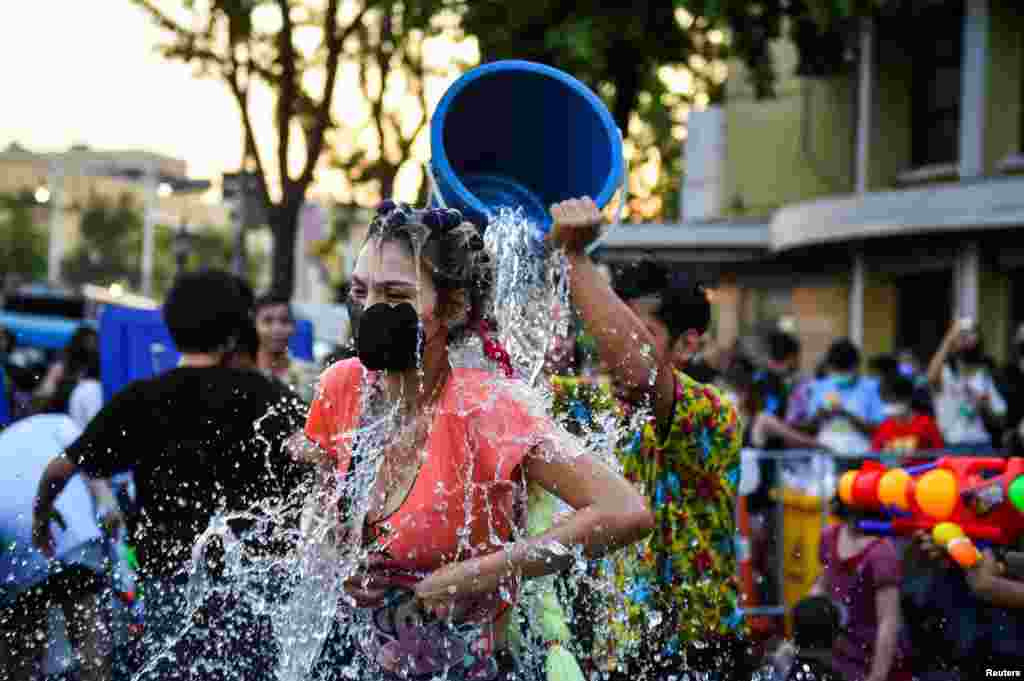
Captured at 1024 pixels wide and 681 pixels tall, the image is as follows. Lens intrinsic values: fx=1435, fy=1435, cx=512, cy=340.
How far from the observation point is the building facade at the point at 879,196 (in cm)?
1731

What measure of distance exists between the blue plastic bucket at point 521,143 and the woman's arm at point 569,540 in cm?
90

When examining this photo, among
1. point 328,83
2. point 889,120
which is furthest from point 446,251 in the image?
point 889,120

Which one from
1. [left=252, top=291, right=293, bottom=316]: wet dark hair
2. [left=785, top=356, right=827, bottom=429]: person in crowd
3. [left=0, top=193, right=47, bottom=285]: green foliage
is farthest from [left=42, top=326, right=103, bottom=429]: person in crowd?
[left=0, top=193, right=47, bottom=285]: green foliage

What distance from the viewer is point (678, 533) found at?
4066mm

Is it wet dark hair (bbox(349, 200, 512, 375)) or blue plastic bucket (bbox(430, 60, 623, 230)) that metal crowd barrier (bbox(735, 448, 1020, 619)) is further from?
wet dark hair (bbox(349, 200, 512, 375))

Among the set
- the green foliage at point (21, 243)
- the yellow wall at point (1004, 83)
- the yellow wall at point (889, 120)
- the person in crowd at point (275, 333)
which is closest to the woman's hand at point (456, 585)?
the person in crowd at point (275, 333)

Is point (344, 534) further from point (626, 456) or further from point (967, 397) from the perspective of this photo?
point (967, 397)

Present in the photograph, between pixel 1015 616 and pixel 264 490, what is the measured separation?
2665mm

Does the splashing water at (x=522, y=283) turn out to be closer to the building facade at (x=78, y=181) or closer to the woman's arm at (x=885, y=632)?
the woman's arm at (x=885, y=632)

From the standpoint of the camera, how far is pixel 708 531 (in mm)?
4094

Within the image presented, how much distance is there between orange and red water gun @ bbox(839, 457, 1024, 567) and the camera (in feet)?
14.7

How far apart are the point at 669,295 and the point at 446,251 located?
4.38 feet

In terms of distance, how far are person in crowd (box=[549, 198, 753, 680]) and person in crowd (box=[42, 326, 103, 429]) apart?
5.35 metres

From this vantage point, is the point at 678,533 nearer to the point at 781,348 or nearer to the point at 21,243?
the point at 781,348
